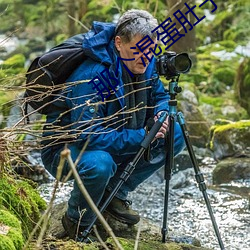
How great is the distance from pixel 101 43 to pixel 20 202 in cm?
93

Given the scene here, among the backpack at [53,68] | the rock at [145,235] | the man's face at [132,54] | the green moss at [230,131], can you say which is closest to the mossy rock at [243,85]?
the green moss at [230,131]

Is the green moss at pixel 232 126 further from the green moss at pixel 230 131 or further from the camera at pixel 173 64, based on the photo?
the camera at pixel 173 64

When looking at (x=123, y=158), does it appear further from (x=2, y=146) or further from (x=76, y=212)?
(x=2, y=146)

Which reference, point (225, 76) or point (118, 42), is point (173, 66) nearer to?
point (118, 42)

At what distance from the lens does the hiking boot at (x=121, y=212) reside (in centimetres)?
344

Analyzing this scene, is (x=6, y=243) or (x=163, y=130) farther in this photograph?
(x=163, y=130)

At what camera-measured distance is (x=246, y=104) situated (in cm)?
855

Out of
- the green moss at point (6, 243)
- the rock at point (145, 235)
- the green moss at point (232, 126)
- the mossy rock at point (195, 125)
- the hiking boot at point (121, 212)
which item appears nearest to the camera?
the green moss at point (6, 243)

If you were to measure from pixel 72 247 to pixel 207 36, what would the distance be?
11274 mm

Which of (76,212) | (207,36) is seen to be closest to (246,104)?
(207,36)

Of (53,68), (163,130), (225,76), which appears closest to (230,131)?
(163,130)

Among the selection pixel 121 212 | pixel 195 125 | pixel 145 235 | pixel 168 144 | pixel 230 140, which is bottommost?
pixel 195 125

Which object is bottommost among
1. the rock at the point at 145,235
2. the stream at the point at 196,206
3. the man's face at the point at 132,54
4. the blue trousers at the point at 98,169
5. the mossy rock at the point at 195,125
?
the mossy rock at the point at 195,125

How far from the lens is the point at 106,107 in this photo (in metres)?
3.10
